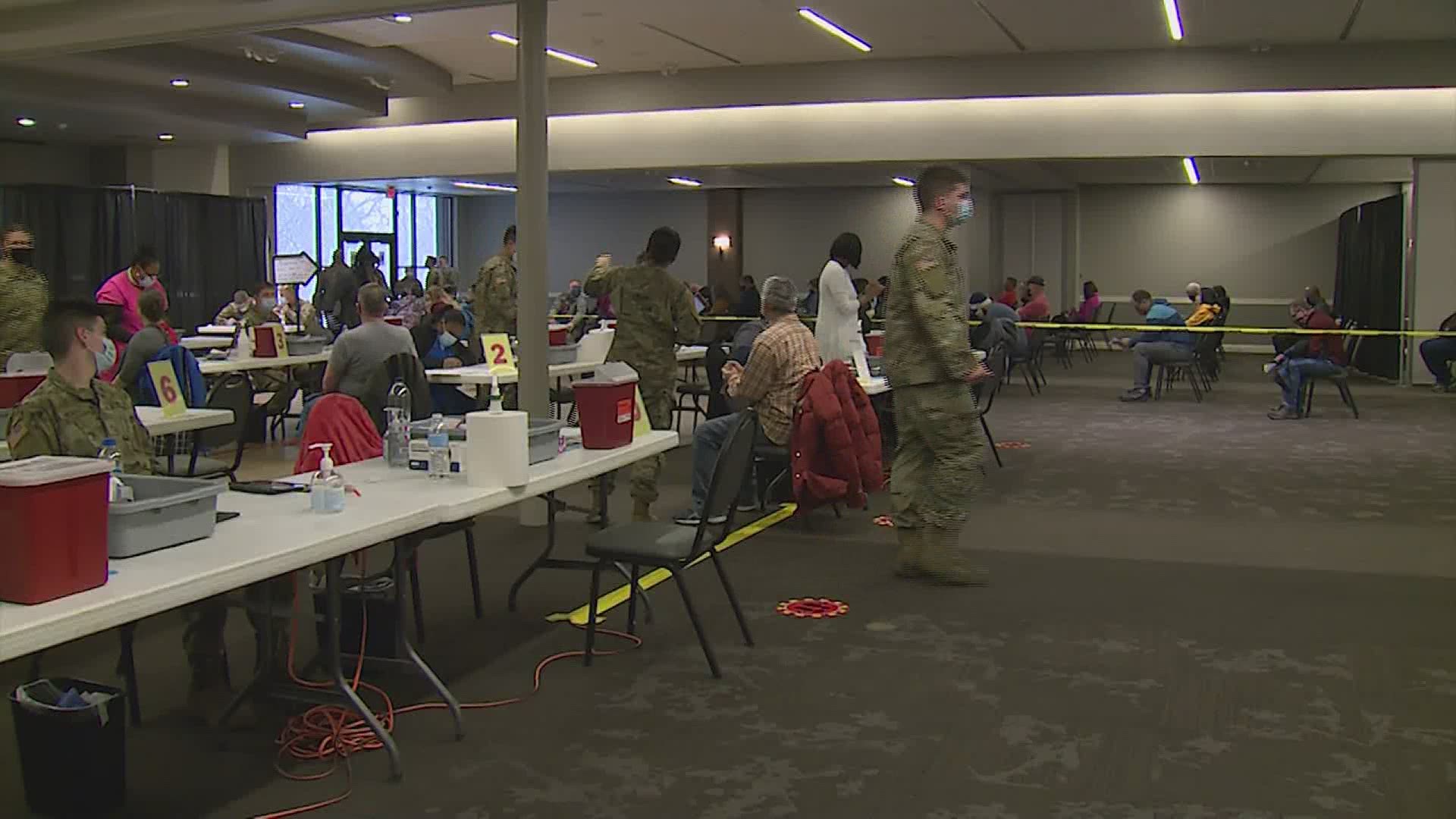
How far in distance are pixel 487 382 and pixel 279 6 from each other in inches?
95.0

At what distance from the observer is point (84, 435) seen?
Result: 3.94m

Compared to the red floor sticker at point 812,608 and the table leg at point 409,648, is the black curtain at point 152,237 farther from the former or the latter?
the table leg at point 409,648

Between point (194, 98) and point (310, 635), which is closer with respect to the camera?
point (310, 635)

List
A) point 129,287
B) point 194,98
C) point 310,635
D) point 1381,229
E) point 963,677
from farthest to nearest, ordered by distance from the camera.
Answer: point 1381,229 < point 194,98 < point 129,287 < point 310,635 < point 963,677

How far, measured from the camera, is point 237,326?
11.8 metres

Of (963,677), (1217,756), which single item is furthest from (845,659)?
(1217,756)

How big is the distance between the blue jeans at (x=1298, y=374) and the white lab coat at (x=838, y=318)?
569cm

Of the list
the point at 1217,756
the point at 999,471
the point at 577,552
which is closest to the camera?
the point at 1217,756

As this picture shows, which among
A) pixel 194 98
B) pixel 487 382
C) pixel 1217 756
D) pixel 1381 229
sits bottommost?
pixel 1217 756

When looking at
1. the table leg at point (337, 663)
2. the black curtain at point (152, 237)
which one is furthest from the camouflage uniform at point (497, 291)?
the black curtain at point (152, 237)

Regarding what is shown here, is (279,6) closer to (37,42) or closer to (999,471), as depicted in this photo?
(37,42)

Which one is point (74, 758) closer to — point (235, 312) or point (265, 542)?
point (265, 542)

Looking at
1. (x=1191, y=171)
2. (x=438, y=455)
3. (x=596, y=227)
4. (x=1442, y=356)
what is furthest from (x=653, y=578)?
(x=596, y=227)

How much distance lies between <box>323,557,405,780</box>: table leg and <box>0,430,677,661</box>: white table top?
0.17 metres
